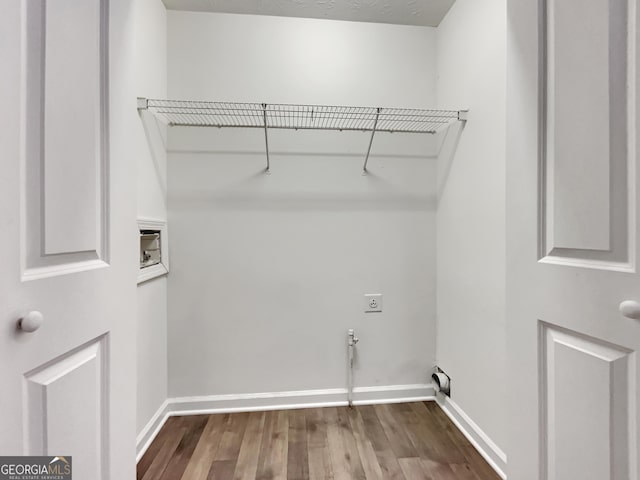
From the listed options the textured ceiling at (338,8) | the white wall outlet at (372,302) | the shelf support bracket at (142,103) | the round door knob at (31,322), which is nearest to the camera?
the round door knob at (31,322)

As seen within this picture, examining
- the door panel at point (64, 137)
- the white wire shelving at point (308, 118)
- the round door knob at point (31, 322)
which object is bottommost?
the round door knob at point (31, 322)

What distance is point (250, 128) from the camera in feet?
5.56

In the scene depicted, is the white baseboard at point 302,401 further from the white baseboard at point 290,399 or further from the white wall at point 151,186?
the white wall at point 151,186

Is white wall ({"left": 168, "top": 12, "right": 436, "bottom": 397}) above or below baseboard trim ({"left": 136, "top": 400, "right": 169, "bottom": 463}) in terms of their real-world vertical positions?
above

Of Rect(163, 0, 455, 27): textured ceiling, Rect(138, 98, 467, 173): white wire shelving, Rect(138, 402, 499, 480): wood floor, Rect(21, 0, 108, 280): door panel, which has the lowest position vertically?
Rect(138, 402, 499, 480): wood floor

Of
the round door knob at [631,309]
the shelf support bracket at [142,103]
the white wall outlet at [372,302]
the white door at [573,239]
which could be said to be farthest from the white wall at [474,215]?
the shelf support bracket at [142,103]

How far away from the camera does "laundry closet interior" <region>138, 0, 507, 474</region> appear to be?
1.64m

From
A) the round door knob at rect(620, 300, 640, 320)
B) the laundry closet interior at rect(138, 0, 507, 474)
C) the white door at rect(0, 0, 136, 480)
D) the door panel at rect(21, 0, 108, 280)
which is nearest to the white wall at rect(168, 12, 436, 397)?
the laundry closet interior at rect(138, 0, 507, 474)

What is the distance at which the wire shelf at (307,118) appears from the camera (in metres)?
1.63

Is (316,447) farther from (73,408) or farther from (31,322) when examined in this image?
(31,322)

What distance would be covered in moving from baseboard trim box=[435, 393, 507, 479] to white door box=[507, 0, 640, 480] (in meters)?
0.58

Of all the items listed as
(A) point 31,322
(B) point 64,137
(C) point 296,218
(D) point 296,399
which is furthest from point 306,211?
(A) point 31,322

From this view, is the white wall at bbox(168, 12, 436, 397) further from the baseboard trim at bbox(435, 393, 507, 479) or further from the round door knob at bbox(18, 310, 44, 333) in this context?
the round door knob at bbox(18, 310, 44, 333)

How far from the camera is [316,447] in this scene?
1390 millimetres
